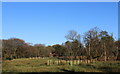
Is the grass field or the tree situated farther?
the tree

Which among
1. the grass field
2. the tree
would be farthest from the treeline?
the grass field

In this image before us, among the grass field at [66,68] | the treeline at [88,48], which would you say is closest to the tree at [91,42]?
the treeline at [88,48]

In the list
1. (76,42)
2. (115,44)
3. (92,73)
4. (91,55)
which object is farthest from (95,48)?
(92,73)

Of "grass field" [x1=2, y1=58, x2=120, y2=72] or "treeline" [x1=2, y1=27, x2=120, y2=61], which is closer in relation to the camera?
"grass field" [x1=2, y1=58, x2=120, y2=72]

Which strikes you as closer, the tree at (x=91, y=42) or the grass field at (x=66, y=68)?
the grass field at (x=66, y=68)

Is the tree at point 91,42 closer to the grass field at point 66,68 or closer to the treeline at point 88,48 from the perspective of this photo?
the treeline at point 88,48

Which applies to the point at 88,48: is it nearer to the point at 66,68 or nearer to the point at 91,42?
the point at 91,42

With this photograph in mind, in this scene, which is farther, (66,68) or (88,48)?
(88,48)

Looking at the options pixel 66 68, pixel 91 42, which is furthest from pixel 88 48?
pixel 66 68

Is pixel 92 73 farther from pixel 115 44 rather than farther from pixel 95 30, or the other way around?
pixel 95 30

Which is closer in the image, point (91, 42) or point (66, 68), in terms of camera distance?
point (66, 68)

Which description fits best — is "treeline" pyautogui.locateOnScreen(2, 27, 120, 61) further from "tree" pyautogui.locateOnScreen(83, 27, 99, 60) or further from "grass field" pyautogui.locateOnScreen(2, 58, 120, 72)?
"grass field" pyautogui.locateOnScreen(2, 58, 120, 72)

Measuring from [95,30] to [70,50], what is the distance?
7.65 meters

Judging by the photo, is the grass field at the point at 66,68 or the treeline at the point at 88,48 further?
the treeline at the point at 88,48
